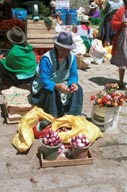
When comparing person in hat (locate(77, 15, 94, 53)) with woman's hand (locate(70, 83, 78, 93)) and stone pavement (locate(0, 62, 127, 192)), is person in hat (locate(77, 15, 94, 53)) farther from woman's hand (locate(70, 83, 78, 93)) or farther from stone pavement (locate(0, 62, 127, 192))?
stone pavement (locate(0, 62, 127, 192))

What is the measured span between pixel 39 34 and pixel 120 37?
79.4 inches

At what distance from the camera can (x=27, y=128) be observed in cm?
487

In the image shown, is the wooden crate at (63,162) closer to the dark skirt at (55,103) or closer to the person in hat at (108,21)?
the dark skirt at (55,103)

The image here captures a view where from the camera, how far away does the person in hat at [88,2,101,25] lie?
11.6 m

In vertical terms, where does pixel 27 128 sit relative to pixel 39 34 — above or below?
below

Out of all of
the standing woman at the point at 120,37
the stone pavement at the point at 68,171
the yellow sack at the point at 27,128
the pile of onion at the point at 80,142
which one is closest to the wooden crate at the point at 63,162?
the stone pavement at the point at 68,171

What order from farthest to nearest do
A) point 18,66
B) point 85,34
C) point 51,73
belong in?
point 85,34
point 18,66
point 51,73

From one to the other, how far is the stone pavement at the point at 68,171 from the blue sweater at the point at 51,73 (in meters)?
0.77

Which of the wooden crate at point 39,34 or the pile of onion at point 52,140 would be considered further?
the wooden crate at point 39,34

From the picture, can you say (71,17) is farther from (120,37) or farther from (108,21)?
(120,37)

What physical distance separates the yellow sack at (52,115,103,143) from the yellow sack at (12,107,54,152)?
168mm

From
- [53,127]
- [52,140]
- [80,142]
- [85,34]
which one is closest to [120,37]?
[85,34]

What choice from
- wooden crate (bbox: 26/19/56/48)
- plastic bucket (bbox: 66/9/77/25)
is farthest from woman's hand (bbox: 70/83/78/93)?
plastic bucket (bbox: 66/9/77/25)

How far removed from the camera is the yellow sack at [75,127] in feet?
15.6
